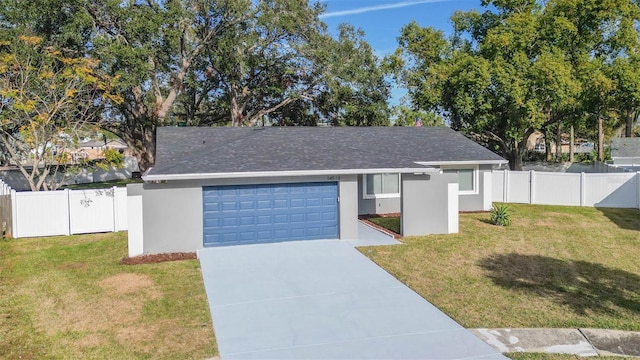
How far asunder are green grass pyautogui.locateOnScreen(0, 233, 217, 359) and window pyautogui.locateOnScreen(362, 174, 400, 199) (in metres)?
8.68

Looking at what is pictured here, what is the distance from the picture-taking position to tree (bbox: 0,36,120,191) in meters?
19.0

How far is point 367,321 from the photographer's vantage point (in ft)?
27.5

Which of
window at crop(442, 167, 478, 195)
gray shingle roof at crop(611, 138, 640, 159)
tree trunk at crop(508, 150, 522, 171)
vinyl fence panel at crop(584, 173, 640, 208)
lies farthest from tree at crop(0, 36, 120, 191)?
gray shingle roof at crop(611, 138, 640, 159)

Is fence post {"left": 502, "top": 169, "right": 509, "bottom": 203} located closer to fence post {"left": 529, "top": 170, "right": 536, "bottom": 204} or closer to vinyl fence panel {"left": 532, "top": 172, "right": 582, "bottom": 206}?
fence post {"left": 529, "top": 170, "right": 536, "bottom": 204}

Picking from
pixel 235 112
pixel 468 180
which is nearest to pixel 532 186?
pixel 468 180

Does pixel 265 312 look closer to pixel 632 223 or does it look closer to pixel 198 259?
pixel 198 259

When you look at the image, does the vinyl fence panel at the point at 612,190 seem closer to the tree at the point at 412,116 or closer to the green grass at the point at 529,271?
the green grass at the point at 529,271

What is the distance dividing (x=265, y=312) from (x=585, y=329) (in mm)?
5775

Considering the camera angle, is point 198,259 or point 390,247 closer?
point 198,259

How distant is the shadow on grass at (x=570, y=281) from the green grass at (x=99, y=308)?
23.3 feet

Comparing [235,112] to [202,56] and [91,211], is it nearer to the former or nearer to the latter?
[202,56]

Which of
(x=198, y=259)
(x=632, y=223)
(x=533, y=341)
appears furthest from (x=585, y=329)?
(x=632, y=223)

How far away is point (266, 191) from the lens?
14.4m

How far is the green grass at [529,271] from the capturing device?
344 inches
